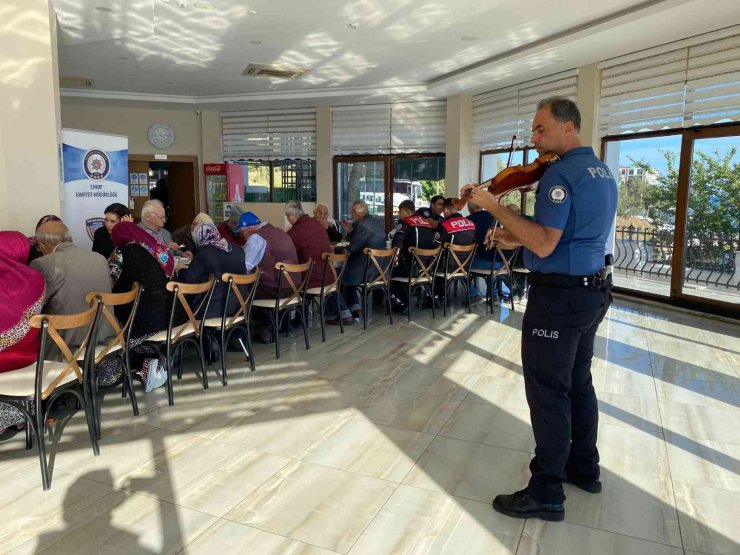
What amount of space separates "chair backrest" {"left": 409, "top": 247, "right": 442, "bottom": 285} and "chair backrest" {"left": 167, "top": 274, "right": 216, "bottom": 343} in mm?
2375

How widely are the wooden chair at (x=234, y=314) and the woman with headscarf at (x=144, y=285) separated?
1.12 feet

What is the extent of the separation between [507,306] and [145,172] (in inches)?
284

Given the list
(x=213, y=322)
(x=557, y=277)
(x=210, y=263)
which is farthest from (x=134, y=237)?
(x=557, y=277)

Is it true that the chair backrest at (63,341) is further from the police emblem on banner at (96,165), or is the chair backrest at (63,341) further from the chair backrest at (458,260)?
the chair backrest at (458,260)

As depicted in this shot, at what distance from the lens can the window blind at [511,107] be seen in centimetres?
734

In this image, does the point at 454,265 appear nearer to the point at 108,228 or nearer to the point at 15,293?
the point at 108,228

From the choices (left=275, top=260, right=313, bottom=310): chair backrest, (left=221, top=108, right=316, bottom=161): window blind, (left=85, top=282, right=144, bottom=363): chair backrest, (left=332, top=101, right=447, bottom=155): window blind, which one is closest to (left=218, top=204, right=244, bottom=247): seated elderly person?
(left=275, top=260, right=313, bottom=310): chair backrest

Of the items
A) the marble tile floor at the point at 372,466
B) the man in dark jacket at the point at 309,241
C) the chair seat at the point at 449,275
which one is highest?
the man in dark jacket at the point at 309,241

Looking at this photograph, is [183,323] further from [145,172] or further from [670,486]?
[145,172]

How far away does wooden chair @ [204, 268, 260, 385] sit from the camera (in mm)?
3562


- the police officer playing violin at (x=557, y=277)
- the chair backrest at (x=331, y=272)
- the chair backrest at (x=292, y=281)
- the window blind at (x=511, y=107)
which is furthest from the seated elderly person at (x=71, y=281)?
the window blind at (x=511, y=107)

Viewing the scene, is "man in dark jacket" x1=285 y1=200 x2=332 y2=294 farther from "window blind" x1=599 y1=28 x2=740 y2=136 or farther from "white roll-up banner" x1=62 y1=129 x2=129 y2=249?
"window blind" x1=599 y1=28 x2=740 y2=136

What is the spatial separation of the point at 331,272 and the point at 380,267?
0.54m

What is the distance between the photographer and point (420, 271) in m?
5.73
